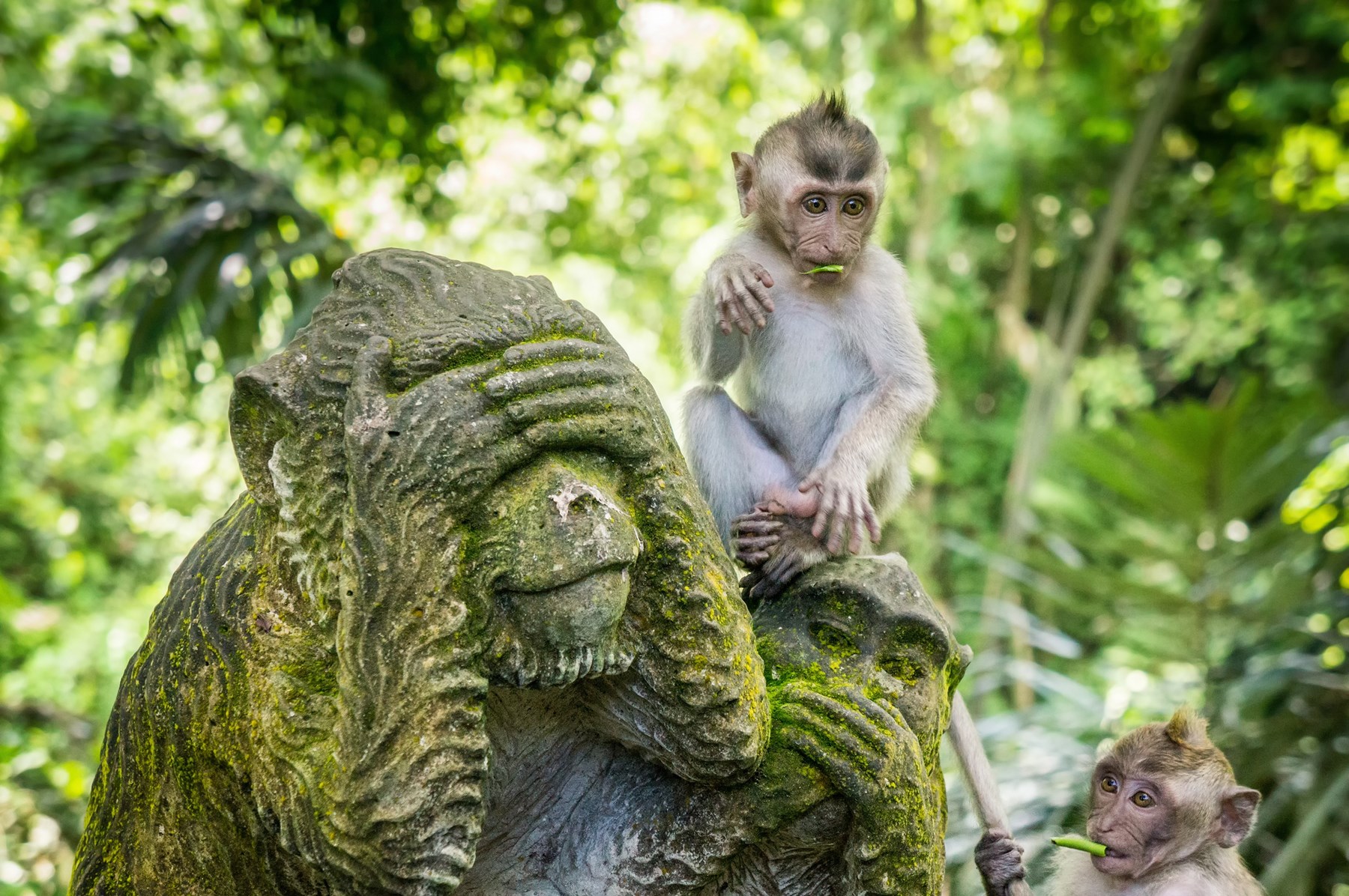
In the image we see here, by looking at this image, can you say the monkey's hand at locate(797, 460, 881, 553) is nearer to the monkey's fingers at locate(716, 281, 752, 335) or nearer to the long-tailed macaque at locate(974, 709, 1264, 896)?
the monkey's fingers at locate(716, 281, 752, 335)

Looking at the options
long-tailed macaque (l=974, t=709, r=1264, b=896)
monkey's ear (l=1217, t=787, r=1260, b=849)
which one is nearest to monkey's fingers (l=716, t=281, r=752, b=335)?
long-tailed macaque (l=974, t=709, r=1264, b=896)

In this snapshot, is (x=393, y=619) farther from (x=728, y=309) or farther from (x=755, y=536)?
(x=728, y=309)

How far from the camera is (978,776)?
2391 mm

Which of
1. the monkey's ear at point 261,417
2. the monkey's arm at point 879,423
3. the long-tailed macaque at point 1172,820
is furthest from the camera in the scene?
the long-tailed macaque at point 1172,820

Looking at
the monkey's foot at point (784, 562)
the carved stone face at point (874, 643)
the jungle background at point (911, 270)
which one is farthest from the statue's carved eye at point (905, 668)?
the jungle background at point (911, 270)

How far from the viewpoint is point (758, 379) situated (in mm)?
3135

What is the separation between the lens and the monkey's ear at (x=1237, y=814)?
267 cm

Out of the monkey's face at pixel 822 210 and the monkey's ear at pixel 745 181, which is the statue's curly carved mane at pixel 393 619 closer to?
the monkey's face at pixel 822 210

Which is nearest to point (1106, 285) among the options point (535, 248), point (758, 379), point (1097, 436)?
point (535, 248)

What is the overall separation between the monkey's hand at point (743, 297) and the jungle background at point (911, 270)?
34.9 inches

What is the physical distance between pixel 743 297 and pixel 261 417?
3.93 ft

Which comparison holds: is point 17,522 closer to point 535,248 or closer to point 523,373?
point 535,248

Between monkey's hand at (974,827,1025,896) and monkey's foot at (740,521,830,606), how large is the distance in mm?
651

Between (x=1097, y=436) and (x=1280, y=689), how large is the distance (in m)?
1.34
